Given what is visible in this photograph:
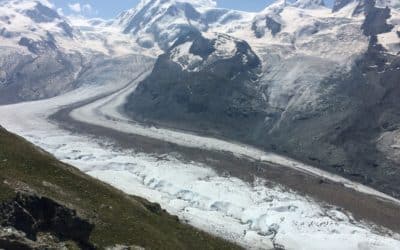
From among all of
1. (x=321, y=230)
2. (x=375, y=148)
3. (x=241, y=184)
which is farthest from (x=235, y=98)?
(x=321, y=230)

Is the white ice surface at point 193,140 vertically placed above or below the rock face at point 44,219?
below

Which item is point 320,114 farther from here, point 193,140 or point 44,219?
point 44,219

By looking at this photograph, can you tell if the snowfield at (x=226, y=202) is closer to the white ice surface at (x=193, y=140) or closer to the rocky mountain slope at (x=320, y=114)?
the white ice surface at (x=193, y=140)

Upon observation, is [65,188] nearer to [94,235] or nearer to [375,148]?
[94,235]

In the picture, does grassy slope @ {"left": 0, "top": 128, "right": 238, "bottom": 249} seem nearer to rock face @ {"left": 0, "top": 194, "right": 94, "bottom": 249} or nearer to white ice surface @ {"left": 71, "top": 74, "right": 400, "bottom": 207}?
rock face @ {"left": 0, "top": 194, "right": 94, "bottom": 249}

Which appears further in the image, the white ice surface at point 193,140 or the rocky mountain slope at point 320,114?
the rocky mountain slope at point 320,114

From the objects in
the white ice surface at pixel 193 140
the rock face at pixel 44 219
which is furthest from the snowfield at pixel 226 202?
the rock face at pixel 44 219
